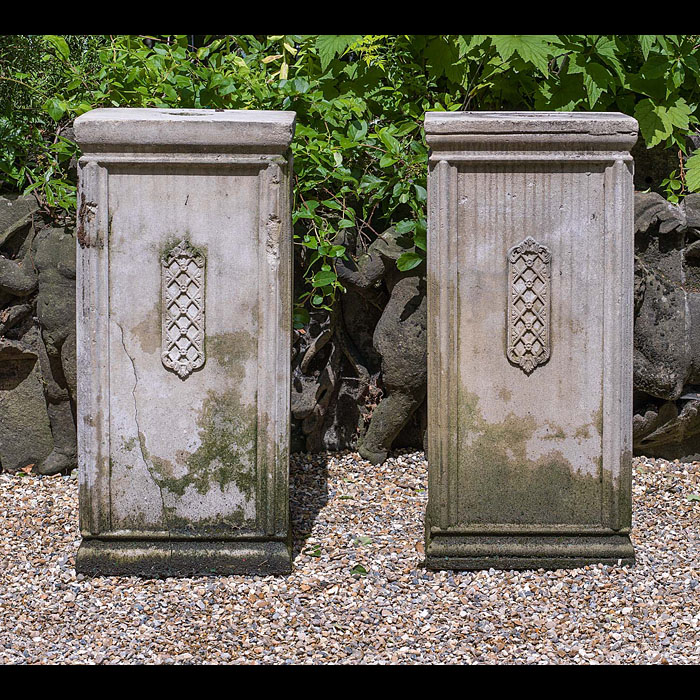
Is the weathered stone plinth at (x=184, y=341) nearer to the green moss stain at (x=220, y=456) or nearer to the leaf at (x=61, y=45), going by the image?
the green moss stain at (x=220, y=456)

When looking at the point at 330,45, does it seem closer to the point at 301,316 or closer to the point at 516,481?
the point at 301,316

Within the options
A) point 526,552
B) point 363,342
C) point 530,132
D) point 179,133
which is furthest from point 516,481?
point 179,133

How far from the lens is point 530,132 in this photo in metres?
3.34

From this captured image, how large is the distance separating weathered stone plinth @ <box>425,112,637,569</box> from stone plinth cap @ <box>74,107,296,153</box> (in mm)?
521

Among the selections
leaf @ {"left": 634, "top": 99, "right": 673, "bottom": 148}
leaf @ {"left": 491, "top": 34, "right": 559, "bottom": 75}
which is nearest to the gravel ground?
leaf @ {"left": 634, "top": 99, "right": 673, "bottom": 148}

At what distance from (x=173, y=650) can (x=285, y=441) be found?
78 cm

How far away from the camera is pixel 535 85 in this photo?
4.39 meters

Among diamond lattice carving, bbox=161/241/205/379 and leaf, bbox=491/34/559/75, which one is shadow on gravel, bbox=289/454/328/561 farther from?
leaf, bbox=491/34/559/75

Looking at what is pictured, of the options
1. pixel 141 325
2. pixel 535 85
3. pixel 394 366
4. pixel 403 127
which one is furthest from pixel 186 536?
pixel 535 85

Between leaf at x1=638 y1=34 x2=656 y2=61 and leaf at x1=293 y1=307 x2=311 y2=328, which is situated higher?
leaf at x1=638 y1=34 x2=656 y2=61

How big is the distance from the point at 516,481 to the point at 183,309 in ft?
4.13

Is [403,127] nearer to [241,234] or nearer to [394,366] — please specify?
Answer: [394,366]

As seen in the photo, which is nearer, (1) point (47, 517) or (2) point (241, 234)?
(2) point (241, 234)

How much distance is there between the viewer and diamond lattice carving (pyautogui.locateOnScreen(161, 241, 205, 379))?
3.36 m
